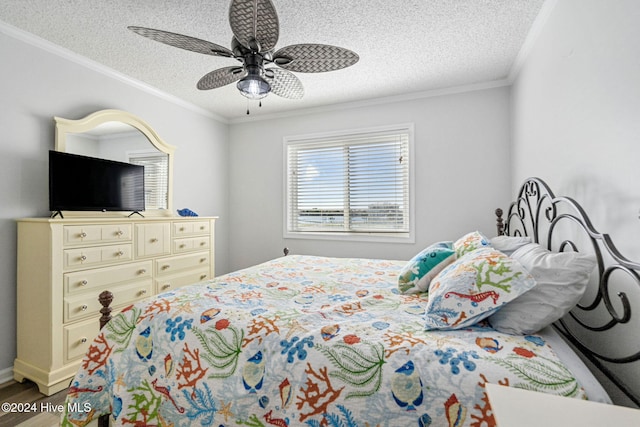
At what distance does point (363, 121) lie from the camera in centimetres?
363

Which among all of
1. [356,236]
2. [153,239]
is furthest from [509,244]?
[153,239]

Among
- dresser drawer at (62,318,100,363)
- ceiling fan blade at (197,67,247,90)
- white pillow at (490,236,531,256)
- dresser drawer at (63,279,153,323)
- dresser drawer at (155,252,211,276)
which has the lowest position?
dresser drawer at (62,318,100,363)

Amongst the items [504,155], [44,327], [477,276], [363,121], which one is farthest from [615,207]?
[44,327]

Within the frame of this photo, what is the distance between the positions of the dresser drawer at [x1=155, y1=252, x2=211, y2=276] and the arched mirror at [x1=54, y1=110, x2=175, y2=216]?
2.01ft

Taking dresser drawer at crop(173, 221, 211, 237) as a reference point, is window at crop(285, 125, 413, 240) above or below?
above

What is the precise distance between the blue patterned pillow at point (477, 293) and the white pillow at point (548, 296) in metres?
0.07

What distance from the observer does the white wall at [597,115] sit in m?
1.07

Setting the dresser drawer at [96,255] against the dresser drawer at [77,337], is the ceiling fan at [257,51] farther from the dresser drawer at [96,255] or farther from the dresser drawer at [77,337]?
the dresser drawer at [77,337]

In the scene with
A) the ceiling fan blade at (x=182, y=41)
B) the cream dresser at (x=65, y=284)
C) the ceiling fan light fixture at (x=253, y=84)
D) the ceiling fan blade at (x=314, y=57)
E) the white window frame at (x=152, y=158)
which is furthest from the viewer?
the white window frame at (x=152, y=158)

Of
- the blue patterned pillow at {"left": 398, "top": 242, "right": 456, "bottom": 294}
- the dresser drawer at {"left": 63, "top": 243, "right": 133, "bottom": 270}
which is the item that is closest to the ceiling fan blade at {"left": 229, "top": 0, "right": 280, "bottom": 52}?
the blue patterned pillow at {"left": 398, "top": 242, "right": 456, "bottom": 294}

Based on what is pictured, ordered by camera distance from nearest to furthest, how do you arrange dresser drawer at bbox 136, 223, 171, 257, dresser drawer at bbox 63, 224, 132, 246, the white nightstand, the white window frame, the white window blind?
the white nightstand, dresser drawer at bbox 63, 224, 132, 246, dresser drawer at bbox 136, 223, 171, 257, the white window frame, the white window blind

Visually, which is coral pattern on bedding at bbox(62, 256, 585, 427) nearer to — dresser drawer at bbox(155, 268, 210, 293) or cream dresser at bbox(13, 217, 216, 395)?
cream dresser at bbox(13, 217, 216, 395)

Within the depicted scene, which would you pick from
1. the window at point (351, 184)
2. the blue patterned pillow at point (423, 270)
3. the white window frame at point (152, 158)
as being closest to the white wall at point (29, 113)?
the white window frame at point (152, 158)

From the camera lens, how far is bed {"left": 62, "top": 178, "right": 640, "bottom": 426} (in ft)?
3.00
